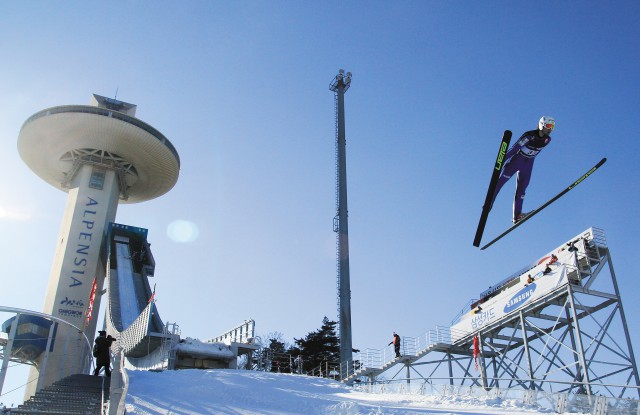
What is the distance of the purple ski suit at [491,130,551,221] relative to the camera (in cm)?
1205

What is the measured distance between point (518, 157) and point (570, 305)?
582 inches

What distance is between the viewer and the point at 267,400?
17.8m

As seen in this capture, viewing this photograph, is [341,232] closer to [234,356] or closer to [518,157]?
[234,356]

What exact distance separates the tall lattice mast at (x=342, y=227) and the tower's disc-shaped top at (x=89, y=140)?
545 inches

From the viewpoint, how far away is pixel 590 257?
82.1ft

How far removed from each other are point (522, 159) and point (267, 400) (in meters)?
10.4

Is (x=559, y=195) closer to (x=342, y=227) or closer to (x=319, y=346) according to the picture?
(x=342, y=227)

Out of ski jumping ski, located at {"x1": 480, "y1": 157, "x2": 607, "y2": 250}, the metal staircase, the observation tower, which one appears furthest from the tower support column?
ski jumping ski, located at {"x1": 480, "y1": 157, "x2": 607, "y2": 250}

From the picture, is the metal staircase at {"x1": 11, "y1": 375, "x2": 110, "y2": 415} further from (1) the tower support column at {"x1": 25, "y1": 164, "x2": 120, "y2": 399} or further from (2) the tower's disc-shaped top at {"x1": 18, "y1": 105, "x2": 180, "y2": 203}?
(2) the tower's disc-shaped top at {"x1": 18, "y1": 105, "x2": 180, "y2": 203}

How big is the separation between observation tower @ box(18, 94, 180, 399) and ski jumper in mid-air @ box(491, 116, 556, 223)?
3127cm

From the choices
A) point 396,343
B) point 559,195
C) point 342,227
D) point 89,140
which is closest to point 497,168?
point 559,195

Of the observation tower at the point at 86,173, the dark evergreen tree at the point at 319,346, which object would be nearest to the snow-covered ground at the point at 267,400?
the observation tower at the point at 86,173

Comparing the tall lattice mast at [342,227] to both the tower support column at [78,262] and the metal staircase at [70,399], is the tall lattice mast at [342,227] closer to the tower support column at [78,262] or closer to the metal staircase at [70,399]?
the tower support column at [78,262]

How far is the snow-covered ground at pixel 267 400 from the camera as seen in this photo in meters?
15.7
